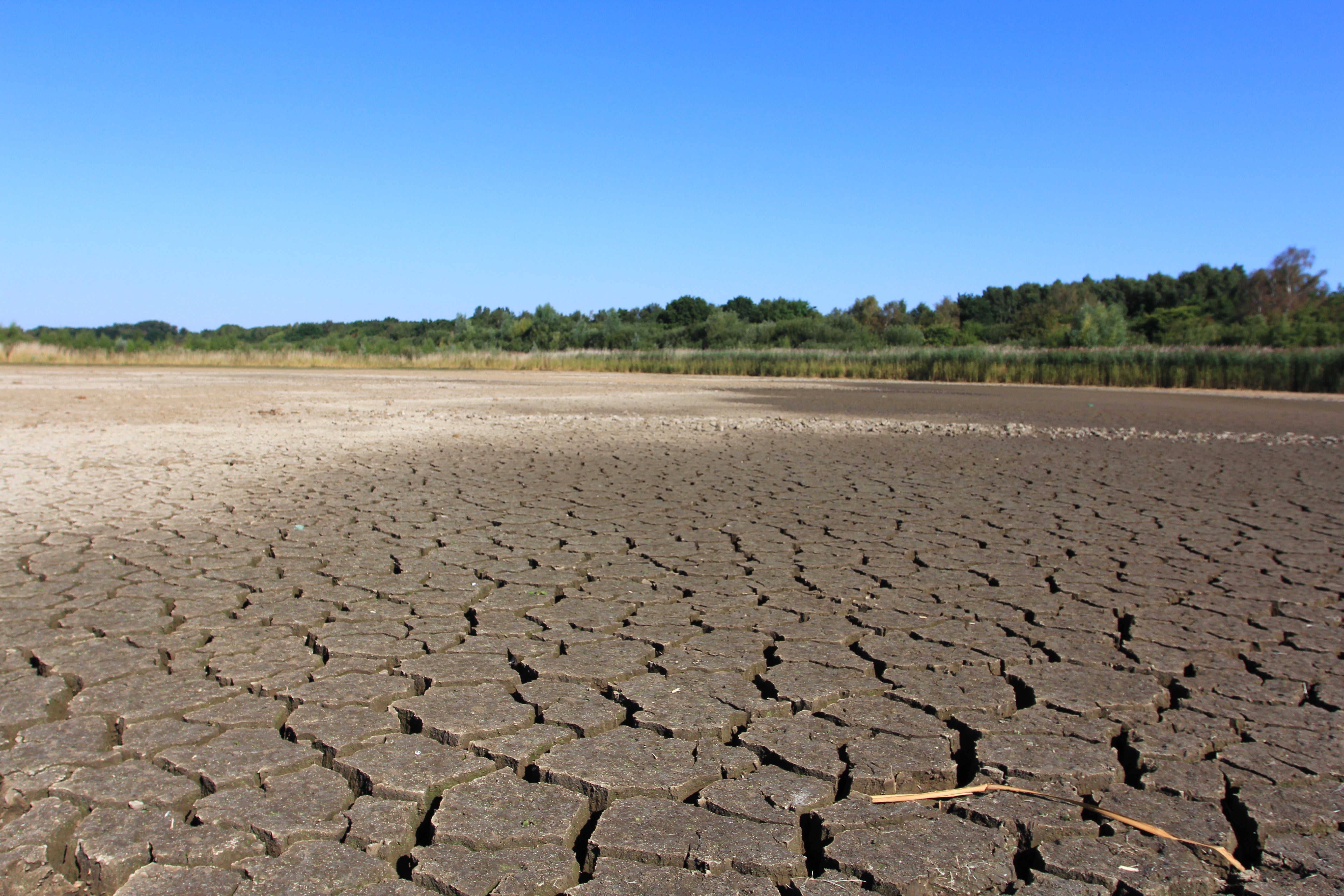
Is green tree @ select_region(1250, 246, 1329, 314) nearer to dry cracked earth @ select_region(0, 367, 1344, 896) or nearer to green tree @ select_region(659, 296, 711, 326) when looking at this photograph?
green tree @ select_region(659, 296, 711, 326)

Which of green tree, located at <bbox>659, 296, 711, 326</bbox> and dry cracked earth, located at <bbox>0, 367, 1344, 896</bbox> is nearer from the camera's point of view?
dry cracked earth, located at <bbox>0, 367, 1344, 896</bbox>

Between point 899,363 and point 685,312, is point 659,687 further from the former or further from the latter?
point 685,312

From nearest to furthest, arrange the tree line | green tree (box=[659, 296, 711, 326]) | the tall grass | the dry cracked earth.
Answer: the dry cracked earth → the tall grass → the tree line → green tree (box=[659, 296, 711, 326])

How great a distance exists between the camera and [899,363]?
1267 inches

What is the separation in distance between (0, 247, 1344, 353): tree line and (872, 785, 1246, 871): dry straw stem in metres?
33.3

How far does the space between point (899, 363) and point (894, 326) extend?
104ft

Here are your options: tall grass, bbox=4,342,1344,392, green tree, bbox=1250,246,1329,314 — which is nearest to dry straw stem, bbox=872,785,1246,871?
tall grass, bbox=4,342,1344,392

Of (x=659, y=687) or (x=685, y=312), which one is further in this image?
(x=685, y=312)

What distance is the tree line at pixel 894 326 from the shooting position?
4009 centimetres

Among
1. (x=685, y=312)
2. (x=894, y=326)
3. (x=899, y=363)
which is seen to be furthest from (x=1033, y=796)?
(x=685, y=312)

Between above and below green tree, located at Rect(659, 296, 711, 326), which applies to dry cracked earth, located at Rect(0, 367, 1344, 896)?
below

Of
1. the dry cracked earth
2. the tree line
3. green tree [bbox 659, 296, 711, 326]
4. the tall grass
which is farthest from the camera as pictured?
green tree [bbox 659, 296, 711, 326]

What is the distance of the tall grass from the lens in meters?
25.0

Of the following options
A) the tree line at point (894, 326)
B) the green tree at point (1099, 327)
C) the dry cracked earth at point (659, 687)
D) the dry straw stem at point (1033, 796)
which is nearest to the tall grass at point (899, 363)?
the tree line at point (894, 326)
